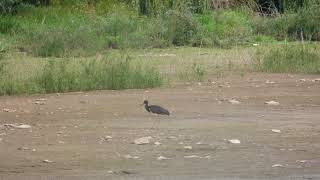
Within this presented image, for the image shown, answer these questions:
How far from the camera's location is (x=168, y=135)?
10.4 metres

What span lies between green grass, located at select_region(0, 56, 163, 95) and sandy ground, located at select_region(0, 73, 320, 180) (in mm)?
337

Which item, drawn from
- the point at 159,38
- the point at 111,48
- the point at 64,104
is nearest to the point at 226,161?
the point at 64,104

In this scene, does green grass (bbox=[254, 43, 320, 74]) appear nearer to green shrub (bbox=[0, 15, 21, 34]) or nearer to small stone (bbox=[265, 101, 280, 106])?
small stone (bbox=[265, 101, 280, 106])

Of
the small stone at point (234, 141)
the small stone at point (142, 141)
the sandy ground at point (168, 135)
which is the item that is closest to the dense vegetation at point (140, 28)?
the sandy ground at point (168, 135)

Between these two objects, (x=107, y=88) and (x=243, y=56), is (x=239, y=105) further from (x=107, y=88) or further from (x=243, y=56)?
(x=243, y=56)

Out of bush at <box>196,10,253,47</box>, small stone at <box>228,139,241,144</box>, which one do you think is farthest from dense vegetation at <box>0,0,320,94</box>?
small stone at <box>228,139,241,144</box>

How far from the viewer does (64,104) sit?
13211 millimetres

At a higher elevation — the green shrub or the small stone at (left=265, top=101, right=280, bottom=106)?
the green shrub

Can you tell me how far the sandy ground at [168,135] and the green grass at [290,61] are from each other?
274 centimetres

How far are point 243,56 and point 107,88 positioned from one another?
753cm

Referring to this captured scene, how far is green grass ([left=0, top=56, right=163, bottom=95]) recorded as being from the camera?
48.2 feet

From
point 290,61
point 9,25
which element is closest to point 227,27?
point 9,25

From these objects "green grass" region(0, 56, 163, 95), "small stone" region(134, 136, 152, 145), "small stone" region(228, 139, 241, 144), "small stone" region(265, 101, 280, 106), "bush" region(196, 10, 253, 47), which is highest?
"bush" region(196, 10, 253, 47)

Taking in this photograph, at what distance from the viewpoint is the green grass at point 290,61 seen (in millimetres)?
17797
